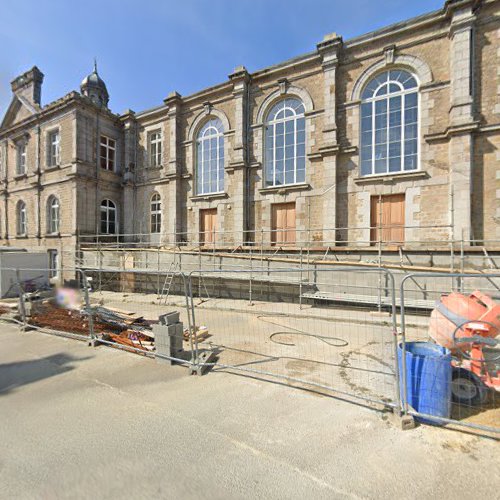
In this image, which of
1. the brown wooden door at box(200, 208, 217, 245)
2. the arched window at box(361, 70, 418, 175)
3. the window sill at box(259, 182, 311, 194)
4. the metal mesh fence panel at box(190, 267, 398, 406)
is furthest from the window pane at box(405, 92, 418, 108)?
the brown wooden door at box(200, 208, 217, 245)

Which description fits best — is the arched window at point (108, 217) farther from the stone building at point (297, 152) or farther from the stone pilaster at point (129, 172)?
the stone pilaster at point (129, 172)

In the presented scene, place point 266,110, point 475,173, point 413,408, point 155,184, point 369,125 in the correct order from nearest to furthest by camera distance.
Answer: point 413,408, point 475,173, point 369,125, point 266,110, point 155,184

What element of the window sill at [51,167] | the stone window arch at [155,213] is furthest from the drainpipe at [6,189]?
the stone window arch at [155,213]

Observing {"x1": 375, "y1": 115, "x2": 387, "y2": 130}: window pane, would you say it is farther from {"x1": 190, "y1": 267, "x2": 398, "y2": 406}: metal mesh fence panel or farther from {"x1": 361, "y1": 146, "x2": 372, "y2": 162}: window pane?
{"x1": 190, "y1": 267, "x2": 398, "y2": 406}: metal mesh fence panel

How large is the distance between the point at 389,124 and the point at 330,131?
2441 millimetres

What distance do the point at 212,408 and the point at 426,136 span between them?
1259 centimetres

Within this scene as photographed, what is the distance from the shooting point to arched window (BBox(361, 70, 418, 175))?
38.9 ft

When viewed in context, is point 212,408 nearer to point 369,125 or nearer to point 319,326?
point 319,326

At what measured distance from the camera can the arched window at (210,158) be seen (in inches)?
635

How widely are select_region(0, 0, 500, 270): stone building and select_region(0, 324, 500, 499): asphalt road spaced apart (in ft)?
27.5

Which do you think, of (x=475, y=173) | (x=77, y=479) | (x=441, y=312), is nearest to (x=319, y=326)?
(x=441, y=312)

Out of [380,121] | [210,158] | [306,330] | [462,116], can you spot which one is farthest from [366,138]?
[306,330]

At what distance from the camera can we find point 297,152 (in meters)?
14.1

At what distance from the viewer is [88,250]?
15.9 metres
